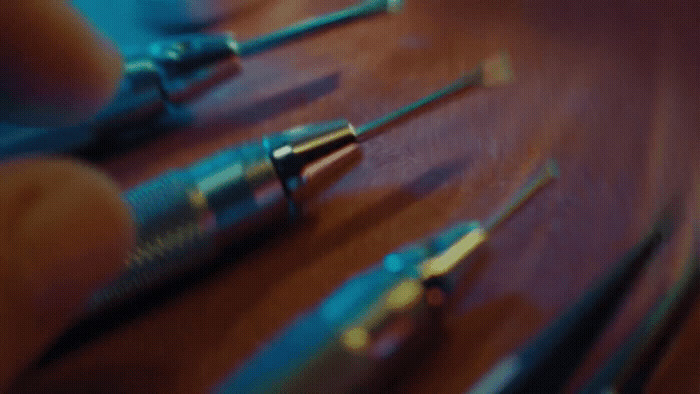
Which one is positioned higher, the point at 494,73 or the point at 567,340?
the point at 494,73

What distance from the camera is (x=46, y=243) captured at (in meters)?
0.15

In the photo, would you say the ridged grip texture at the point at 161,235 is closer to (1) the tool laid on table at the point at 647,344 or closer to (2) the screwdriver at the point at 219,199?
(2) the screwdriver at the point at 219,199

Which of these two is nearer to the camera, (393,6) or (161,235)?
(161,235)

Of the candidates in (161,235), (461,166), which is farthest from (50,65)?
(461,166)

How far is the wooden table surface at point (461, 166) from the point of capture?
21 centimetres

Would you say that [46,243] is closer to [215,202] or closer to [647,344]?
[215,202]

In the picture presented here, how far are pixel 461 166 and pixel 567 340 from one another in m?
0.10

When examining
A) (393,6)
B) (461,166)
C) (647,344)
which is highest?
(393,6)

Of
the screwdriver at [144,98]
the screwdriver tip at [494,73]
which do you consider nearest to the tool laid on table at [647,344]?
the screwdriver tip at [494,73]

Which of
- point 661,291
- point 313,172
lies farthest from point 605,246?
point 313,172

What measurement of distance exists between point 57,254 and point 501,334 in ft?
0.52

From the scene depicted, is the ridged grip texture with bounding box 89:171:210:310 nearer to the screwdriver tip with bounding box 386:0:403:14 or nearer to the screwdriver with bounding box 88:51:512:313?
the screwdriver with bounding box 88:51:512:313

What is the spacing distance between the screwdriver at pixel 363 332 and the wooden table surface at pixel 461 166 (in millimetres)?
17

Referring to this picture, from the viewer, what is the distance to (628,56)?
33cm
